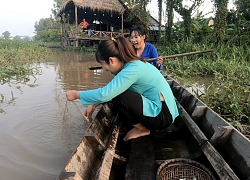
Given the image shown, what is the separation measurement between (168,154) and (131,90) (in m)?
0.69

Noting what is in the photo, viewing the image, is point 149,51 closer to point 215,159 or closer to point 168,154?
point 168,154

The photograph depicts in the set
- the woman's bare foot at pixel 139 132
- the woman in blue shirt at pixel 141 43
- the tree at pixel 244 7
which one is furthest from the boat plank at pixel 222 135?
the tree at pixel 244 7

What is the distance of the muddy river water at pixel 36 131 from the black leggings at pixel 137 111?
0.81 meters

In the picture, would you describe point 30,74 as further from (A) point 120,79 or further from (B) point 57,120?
(A) point 120,79

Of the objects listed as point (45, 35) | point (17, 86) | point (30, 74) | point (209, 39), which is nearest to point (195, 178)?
point (17, 86)

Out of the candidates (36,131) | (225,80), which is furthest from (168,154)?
(225,80)

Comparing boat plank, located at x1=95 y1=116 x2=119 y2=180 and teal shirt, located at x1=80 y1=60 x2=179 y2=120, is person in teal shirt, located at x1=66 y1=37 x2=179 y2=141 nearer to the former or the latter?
teal shirt, located at x1=80 y1=60 x2=179 y2=120

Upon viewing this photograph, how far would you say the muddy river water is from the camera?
2.01 m

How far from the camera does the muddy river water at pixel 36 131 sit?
→ 79.2 inches

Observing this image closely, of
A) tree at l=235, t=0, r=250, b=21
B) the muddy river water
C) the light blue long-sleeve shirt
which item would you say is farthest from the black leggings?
tree at l=235, t=0, r=250, b=21

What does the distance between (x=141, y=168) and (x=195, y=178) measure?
0.39 meters

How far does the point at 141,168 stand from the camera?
5.38 feet

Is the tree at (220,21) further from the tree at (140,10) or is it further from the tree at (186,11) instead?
the tree at (140,10)

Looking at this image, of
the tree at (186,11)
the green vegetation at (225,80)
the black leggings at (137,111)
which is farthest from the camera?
the tree at (186,11)
